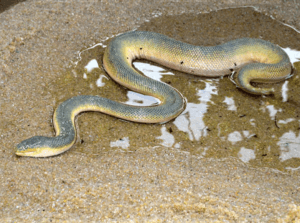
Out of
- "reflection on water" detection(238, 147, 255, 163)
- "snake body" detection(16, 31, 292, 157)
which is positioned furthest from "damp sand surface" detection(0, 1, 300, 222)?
"snake body" detection(16, 31, 292, 157)

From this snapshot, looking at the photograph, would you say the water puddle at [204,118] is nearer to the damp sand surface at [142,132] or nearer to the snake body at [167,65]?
the damp sand surface at [142,132]

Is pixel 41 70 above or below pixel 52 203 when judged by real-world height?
above

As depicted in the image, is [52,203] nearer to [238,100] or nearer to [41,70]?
[41,70]

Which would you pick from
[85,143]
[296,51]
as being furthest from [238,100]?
A: [85,143]

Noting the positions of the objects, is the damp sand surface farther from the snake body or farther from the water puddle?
the snake body

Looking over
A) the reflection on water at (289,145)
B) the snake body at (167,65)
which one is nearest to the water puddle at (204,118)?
the reflection on water at (289,145)
